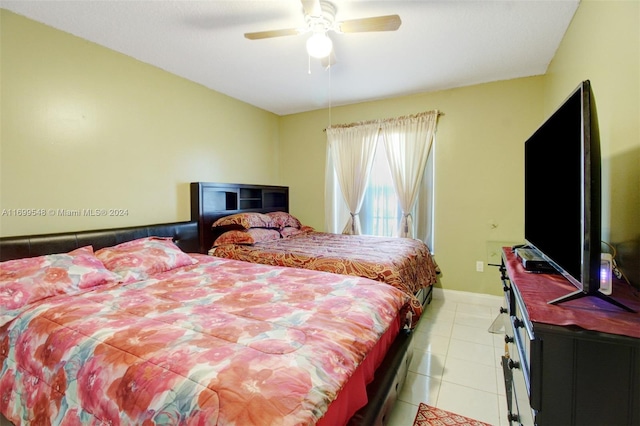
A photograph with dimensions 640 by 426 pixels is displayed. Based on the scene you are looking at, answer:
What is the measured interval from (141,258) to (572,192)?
2421 millimetres

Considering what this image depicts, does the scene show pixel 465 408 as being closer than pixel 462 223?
Yes

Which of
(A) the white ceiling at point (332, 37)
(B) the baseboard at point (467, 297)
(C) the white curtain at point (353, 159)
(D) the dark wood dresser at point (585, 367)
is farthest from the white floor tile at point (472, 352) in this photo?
(A) the white ceiling at point (332, 37)

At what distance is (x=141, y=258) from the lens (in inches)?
79.7

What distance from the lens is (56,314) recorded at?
4.31 feet

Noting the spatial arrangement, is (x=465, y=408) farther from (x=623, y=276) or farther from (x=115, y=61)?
(x=115, y=61)

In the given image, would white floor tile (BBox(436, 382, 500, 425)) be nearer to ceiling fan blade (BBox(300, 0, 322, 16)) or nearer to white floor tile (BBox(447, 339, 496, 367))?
white floor tile (BBox(447, 339, 496, 367))

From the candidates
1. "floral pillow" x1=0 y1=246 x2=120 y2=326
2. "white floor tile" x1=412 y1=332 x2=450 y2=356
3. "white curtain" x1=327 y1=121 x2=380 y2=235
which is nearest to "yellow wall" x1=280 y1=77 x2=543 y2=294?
"white curtain" x1=327 y1=121 x2=380 y2=235

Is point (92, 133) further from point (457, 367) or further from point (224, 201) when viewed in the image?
point (457, 367)

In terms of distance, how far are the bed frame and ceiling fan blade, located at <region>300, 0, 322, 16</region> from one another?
6.49ft

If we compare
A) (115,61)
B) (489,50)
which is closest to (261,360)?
(115,61)

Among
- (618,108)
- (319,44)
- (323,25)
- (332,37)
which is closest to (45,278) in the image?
(319,44)

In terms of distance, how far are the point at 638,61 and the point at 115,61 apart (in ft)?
10.9

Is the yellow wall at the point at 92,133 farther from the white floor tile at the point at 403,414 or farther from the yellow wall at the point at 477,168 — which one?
the white floor tile at the point at 403,414

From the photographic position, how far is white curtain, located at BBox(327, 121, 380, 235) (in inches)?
147
